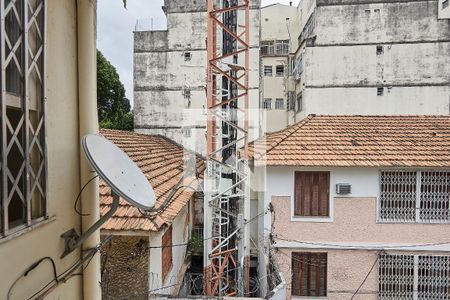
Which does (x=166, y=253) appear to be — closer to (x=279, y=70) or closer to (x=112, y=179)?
(x=112, y=179)

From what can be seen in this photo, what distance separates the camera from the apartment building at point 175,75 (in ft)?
68.7

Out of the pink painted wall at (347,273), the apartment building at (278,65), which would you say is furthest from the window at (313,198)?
the apartment building at (278,65)

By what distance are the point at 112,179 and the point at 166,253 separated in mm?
4704

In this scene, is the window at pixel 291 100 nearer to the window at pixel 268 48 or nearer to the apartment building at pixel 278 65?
the apartment building at pixel 278 65

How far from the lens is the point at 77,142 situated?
312cm

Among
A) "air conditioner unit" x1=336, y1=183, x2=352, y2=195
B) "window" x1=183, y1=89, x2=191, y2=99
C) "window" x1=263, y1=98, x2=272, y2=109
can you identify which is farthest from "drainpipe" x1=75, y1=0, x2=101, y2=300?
"window" x1=263, y1=98, x2=272, y2=109

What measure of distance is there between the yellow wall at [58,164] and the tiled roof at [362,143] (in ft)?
19.8

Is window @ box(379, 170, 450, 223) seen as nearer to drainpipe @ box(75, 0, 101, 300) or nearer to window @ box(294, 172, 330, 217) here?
window @ box(294, 172, 330, 217)

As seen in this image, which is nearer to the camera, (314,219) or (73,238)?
(73,238)

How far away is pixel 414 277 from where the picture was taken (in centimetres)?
851

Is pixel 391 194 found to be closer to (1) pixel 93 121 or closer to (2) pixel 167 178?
(2) pixel 167 178

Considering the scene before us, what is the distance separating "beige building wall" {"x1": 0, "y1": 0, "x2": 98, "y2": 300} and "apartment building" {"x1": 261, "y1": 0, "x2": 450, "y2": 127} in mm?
18844

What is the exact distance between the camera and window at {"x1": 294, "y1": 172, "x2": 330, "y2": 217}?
8.69 metres

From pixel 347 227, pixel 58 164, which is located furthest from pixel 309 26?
pixel 58 164
